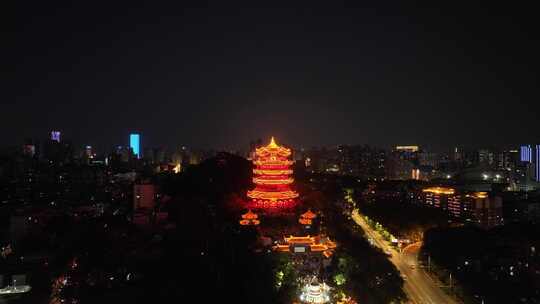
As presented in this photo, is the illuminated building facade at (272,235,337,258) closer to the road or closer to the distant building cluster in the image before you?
the road

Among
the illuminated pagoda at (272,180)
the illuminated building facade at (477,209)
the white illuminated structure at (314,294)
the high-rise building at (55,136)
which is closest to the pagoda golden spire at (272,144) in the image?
the illuminated pagoda at (272,180)

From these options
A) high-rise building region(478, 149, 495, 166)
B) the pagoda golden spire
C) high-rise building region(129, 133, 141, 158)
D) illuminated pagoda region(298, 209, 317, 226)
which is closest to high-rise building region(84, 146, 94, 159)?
high-rise building region(129, 133, 141, 158)

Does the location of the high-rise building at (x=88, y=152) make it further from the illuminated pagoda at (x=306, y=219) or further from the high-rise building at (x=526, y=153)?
the high-rise building at (x=526, y=153)

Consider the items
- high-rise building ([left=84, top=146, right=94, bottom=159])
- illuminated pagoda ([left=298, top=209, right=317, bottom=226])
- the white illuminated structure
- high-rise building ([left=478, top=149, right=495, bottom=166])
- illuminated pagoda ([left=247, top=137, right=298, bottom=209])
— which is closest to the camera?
the white illuminated structure

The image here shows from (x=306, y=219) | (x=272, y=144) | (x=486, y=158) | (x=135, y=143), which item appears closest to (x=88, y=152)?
(x=135, y=143)

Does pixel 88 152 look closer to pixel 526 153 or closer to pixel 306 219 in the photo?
pixel 306 219
